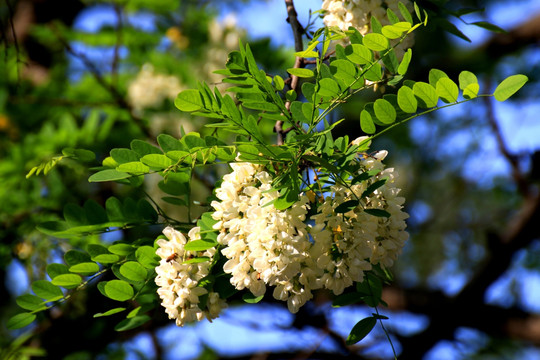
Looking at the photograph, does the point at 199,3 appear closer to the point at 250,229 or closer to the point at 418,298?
the point at 418,298

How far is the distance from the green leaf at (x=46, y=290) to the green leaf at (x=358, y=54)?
71 cm

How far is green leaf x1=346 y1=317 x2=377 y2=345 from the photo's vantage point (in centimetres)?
96

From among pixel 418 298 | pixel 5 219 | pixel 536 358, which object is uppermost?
pixel 5 219

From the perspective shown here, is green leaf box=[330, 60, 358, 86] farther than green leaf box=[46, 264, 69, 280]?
No

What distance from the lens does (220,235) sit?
86cm

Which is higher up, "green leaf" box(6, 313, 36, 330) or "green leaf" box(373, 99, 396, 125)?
"green leaf" box(373, 99, 396, 125)

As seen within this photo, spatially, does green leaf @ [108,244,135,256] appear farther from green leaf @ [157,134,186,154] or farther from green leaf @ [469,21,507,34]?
green leaf @ [469,21,507,34]

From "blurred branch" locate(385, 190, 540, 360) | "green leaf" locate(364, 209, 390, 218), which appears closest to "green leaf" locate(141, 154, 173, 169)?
"green leaf" locate(364, 209, 390, 218)

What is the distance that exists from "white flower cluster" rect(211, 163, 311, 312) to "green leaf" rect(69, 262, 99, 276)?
31cm

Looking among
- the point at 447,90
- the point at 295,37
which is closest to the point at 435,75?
the point at 447,90

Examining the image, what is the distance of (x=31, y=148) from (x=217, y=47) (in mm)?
1454

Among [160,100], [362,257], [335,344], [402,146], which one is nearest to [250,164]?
[362,257]

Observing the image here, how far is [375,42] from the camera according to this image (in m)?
0.90

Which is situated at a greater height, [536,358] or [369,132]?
[369,132]
